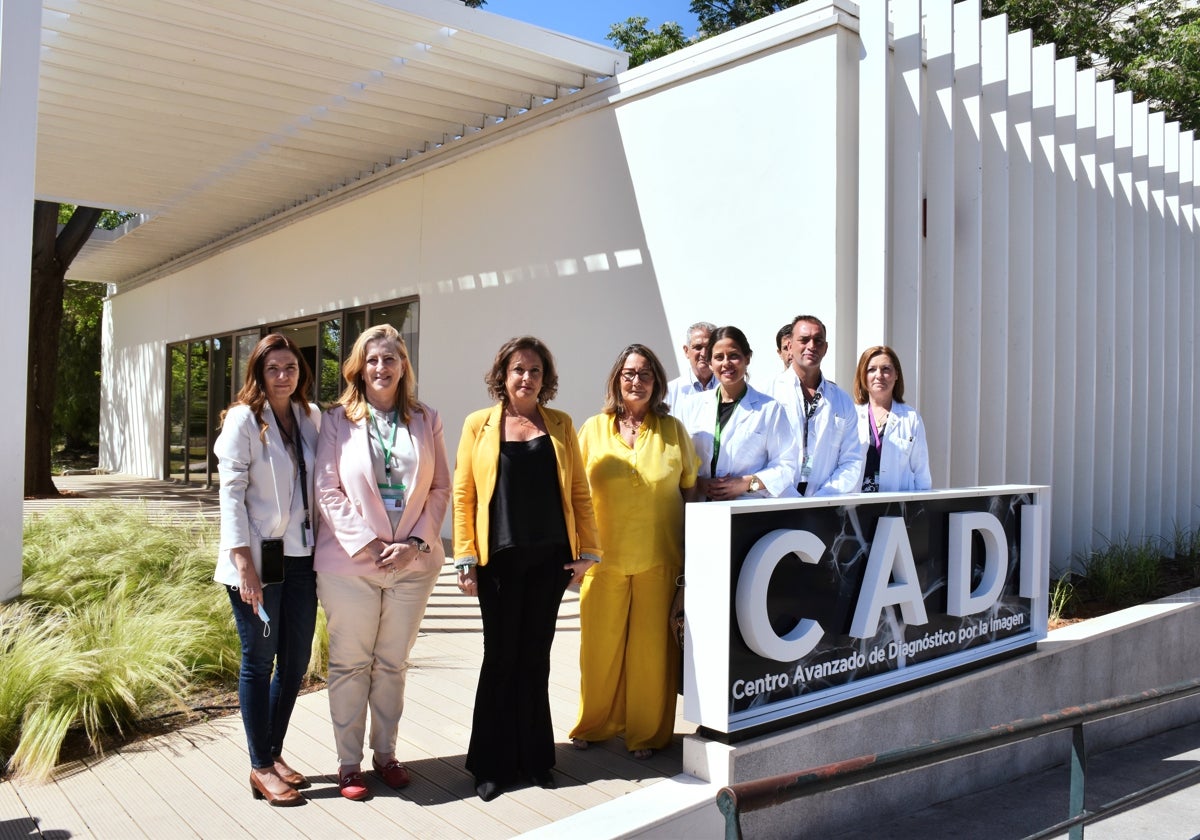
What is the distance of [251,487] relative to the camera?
3480 mm

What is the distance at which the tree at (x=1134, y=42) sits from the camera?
48.6 feet

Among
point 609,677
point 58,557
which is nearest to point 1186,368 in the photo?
point 609,677

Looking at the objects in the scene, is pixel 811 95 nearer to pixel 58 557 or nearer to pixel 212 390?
pixel 58 557

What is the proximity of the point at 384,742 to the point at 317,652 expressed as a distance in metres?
1.62

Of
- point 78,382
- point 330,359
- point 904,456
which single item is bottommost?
point 904,456

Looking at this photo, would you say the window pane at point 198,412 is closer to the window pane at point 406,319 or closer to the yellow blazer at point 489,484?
the window pane at point 406,319

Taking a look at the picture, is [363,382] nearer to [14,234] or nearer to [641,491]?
[641,491]

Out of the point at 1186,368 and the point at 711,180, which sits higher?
the point at 711,180

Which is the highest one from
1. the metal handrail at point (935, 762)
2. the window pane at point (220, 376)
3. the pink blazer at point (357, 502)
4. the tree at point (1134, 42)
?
the tree at point (1134, 42)

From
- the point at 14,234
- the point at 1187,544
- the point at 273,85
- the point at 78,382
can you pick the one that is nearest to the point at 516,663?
the point at 14,234

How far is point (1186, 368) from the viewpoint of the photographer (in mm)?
9883

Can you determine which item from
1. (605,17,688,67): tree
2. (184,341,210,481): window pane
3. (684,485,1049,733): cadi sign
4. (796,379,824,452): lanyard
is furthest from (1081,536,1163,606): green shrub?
(605,17,688,67): tree

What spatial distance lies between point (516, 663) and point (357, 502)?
898 millimetres

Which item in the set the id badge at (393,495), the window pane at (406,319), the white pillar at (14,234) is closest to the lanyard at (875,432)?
the id badge at (393,495)
